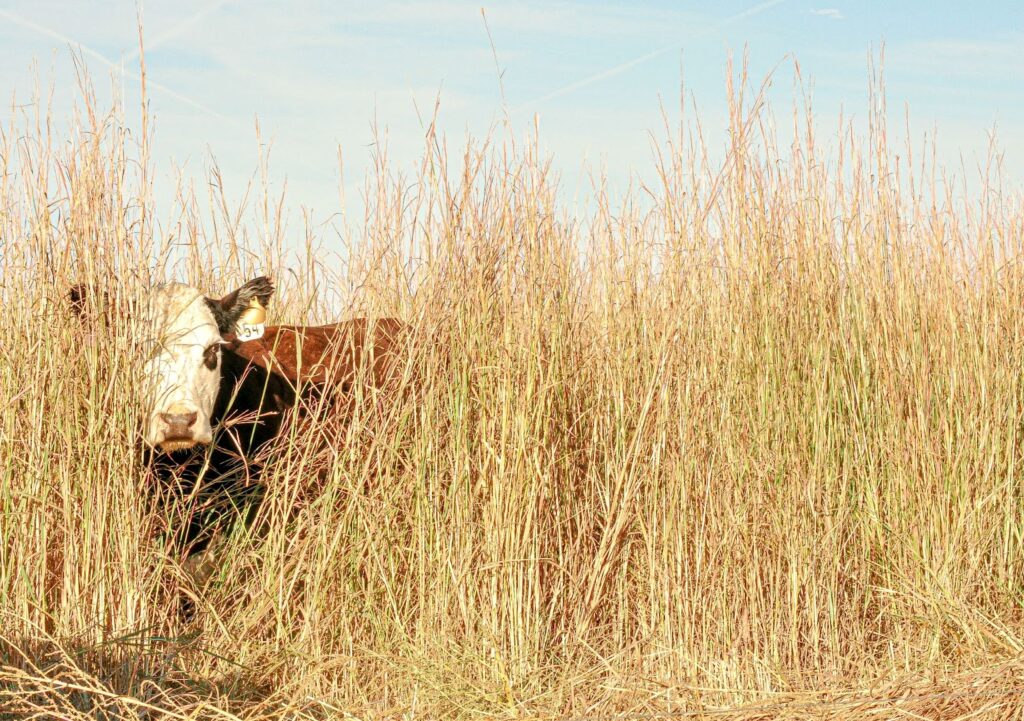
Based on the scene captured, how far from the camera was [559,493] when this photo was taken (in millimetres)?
3303

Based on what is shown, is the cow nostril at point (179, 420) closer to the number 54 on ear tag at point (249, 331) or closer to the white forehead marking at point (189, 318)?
the white forehead marking at point (189, 318)

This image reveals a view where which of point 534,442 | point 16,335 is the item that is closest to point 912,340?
point 534,442

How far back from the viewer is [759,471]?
3.41 m

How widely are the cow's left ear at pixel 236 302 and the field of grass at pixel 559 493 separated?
1.84ft

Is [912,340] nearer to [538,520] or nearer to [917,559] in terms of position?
[917,559]

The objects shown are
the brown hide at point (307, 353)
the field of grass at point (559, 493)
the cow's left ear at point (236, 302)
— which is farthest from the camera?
the brown hide at point (307, 353)

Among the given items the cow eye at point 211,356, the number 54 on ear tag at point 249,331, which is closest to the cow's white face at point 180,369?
the cow eye at point 211,356

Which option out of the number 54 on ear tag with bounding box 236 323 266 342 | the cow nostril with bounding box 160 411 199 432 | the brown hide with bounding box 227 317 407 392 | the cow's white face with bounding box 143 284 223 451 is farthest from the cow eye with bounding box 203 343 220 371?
the cow nostril with bounding box 160 411 199 432

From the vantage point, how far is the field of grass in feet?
9.75

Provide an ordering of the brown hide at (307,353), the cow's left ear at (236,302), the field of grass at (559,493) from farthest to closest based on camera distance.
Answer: the brown hide at (307,353) < the cow's left ear at (236,302) < the field of grass at (559,493)

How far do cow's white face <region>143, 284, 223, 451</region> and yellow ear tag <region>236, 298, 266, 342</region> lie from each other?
0.18m

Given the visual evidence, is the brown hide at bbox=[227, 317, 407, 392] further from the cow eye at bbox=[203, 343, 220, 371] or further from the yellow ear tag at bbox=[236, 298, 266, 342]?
the cow eye at bbox=[203, 343, 220, 371]

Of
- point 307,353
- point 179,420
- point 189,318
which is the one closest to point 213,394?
point 189,318

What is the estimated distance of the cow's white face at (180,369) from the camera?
321 cm
